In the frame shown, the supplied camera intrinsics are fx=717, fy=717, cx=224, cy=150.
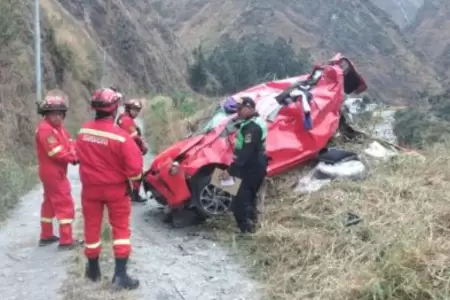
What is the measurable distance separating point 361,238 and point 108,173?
2280 millimetres

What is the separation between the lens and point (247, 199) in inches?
290

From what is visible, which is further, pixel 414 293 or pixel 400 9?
pixel 400 9

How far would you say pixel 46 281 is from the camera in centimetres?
621

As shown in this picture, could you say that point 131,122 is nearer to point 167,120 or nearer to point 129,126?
point 129,126

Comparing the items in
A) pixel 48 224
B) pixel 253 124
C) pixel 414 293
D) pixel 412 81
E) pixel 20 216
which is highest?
pixel 253 124

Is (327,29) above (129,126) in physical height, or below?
below

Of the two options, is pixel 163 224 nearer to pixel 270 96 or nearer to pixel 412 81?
pixel 270 96

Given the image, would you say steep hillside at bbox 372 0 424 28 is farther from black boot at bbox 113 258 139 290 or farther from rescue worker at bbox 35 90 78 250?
black boot at bbox 113 258 139 290

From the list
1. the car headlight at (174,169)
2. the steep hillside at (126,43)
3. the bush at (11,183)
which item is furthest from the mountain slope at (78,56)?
the car headlight at (174,169)

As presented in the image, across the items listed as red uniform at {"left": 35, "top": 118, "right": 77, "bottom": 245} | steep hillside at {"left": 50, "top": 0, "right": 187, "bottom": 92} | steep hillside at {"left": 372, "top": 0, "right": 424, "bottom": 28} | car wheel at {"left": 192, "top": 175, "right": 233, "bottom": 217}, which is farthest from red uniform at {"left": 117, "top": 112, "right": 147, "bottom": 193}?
steep hillside at {"left": 372, "top": 0, "right": 424, "bottom": 28}

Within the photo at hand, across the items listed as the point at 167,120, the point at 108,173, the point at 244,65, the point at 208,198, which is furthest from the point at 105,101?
the point at 244,65

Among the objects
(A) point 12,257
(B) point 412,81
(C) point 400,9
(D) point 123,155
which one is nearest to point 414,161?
(D) point 123,155

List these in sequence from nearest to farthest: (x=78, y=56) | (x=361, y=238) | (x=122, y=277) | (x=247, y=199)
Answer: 1. (x=122, y=277)
2. (x=361, y=238)
3. (x=247, y=199)
4. (x=78, y=56)

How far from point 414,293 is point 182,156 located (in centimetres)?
367
